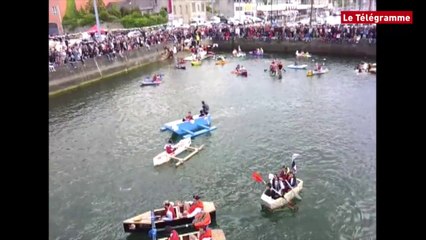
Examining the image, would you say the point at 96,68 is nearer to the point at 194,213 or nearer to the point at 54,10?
the point at 54,10

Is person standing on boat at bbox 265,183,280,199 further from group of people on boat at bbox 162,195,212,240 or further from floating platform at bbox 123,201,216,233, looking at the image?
group of people on boat at bbox 162,195,212,240

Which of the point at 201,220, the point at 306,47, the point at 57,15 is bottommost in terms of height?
the point at 201,220

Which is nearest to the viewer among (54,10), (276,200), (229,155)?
(276,200)

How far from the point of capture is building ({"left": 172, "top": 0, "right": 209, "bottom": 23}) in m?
89.2

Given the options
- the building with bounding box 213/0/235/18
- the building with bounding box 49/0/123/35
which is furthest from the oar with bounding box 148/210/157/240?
the building with bounding box 213/0/235/18

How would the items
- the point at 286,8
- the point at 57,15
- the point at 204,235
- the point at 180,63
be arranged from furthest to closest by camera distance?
1. the point at 286,8
2. the point at 57,15
3. the point at 180,63
4. the point at 204,235

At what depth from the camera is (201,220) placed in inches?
650

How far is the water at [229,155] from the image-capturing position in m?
17.3

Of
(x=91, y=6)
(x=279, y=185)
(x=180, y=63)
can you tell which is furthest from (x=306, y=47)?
(x=91, y=6)

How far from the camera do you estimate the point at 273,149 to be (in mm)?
23938

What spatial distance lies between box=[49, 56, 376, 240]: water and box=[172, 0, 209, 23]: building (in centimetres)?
5249

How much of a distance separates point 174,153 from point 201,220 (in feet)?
24.6
